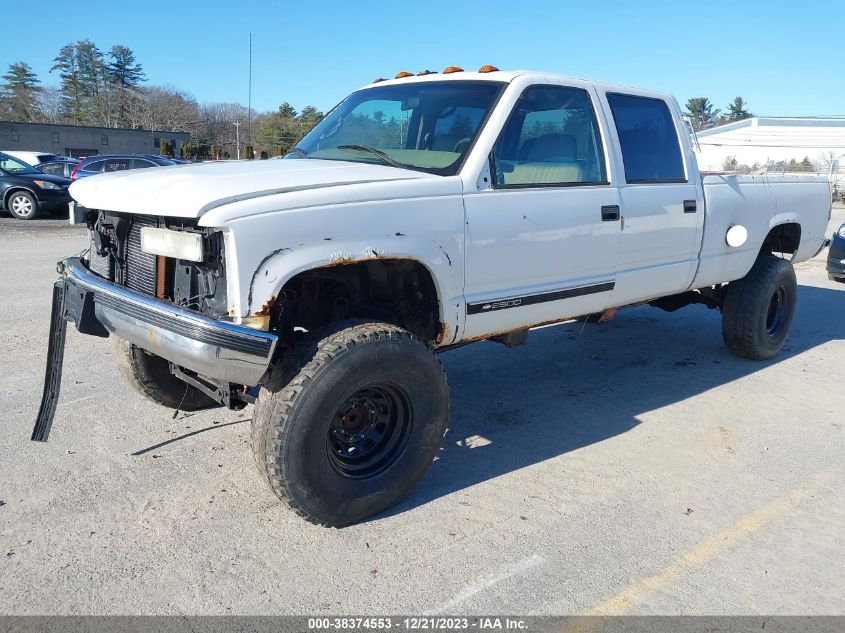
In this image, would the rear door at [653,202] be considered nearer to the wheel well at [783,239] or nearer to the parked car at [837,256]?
the wheel well at [783,239]

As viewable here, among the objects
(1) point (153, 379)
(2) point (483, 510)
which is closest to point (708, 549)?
(2) point (483, 510)

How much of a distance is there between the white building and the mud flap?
45151mm

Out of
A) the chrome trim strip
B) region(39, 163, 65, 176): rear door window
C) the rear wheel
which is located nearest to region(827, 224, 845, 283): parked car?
the chrome trim strip

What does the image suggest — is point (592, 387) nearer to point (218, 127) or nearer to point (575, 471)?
point (575, 471)

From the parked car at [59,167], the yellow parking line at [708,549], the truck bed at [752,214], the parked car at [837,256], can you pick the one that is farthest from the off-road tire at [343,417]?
the parked car at [59,167]

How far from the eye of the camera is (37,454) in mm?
3881

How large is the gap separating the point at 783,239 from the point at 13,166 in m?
17.3

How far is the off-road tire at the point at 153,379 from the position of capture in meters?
4.17

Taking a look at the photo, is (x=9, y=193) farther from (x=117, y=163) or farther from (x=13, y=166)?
(x=117, y=163)

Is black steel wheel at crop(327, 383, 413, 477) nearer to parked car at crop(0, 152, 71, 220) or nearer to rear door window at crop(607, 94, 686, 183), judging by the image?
rear door window at crop(607, 94, 686, 183)

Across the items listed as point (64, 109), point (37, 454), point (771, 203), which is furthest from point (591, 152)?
point (64, 109)

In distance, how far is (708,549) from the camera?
322 centimetres

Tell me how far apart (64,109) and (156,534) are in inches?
3359

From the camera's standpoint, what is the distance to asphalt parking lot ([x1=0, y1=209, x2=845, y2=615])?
2.84 meters
